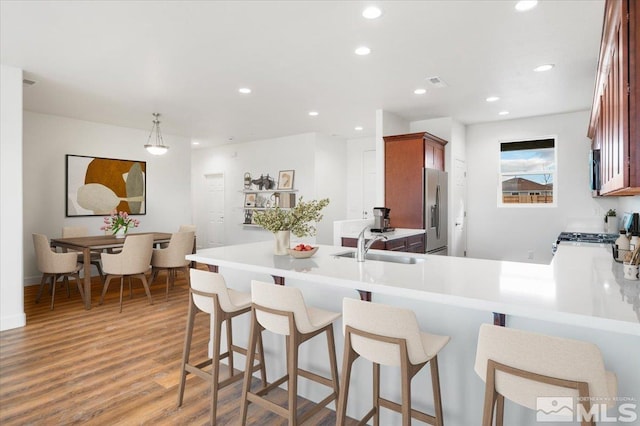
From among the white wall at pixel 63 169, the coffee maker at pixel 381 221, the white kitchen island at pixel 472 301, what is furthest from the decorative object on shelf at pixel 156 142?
the white kitchen island at pixel 472 301

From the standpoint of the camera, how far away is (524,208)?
20.0ft

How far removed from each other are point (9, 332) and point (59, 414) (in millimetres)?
2018

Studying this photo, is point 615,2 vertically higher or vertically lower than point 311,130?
lower

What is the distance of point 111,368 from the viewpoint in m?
2.89

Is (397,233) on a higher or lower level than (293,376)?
higher

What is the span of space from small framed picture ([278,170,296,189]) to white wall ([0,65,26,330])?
4648mm

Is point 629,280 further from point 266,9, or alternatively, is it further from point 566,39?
point 266,9

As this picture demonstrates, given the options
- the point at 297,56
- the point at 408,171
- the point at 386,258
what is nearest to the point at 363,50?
the point at 297,56

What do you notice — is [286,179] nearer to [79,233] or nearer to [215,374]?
[79,233]

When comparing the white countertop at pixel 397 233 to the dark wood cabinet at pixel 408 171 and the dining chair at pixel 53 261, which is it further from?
the dining chair at pixel 53 261

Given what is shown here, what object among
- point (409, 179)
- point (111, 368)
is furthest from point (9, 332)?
point (409, 179)

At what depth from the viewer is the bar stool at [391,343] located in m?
1.49

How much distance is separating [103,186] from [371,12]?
224 inches

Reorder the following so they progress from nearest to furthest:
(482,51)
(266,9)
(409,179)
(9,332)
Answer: (266,9), (482,51), (9,332), (409,179)
